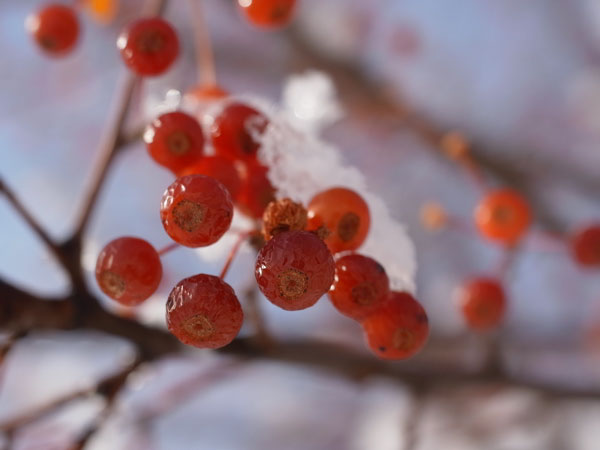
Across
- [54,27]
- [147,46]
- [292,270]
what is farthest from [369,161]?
[292,270]

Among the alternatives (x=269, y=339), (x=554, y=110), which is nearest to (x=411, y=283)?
(x=269, y=339)

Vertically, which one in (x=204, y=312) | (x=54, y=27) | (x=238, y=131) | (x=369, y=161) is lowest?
(x=204, y=312)

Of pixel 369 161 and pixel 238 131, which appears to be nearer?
pixel 238 131

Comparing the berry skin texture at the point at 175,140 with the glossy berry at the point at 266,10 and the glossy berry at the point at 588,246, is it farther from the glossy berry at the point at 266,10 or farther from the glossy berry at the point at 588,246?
the glossy berry at the point at 588,246

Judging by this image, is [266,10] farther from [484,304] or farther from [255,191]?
[484,304]

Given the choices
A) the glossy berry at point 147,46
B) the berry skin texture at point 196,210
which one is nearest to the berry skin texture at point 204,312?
the berry skin texture at point 196,210

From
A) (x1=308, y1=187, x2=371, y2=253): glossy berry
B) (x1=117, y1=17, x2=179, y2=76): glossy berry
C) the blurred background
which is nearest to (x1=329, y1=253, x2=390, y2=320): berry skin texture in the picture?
(x1=308, y1=187, x2=371, y2=253): glossy berry

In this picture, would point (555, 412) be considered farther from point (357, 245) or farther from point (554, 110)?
point (357, 245)

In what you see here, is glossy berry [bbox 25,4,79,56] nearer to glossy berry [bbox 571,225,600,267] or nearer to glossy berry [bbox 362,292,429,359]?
glossy berry [bbox 362,292,429,359]
